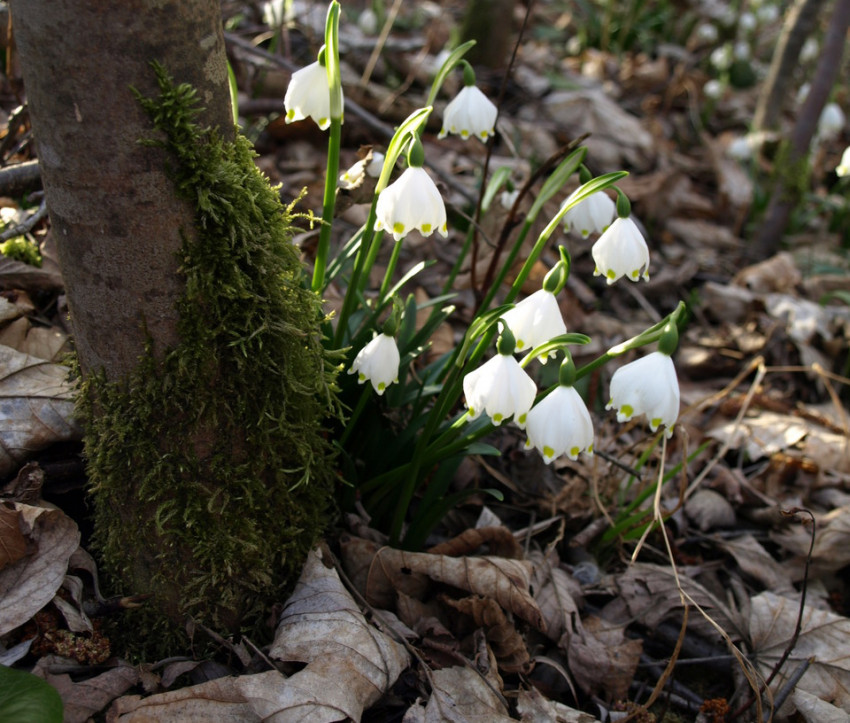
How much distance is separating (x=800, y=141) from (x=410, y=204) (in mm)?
3811

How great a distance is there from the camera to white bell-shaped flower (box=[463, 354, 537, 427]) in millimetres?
1317

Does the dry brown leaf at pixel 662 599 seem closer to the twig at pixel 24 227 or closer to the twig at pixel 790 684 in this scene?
the twig at pixel 790 684

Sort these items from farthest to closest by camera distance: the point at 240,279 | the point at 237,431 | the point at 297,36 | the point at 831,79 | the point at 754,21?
the point at 754,21
the point at 297,36
the point at 831,79
the point at 237,431
the point at 240,279

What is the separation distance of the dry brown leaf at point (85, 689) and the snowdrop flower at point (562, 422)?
872 mm

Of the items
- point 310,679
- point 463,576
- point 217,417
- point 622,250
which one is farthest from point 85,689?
point 622,250

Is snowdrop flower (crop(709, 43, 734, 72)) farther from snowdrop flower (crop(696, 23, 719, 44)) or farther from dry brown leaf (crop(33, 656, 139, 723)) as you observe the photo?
dry brown leaf (crop(33, 656, 139, 723))

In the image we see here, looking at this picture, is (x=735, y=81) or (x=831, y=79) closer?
(x=831, y=79)

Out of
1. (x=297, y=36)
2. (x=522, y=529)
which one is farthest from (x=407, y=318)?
(x=297, y=36)

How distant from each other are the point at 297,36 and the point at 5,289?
326cm

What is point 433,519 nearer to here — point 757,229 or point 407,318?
point 407,318

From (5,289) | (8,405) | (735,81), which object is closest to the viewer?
(8,405)

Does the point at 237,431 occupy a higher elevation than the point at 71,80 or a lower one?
lower

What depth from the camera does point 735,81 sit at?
719 cm

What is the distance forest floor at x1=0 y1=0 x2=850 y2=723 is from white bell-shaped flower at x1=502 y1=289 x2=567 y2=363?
1.34ft
